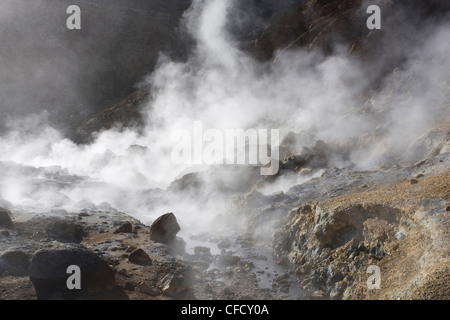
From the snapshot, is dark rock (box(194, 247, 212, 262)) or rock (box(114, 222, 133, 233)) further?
rock (box(114, 222, 133, 233))

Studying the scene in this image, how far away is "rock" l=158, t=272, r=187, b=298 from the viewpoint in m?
7.59

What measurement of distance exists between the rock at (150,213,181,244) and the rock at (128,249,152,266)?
56.8 inches

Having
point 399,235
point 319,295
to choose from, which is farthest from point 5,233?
point 399,235

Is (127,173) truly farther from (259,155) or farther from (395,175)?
(395,175)

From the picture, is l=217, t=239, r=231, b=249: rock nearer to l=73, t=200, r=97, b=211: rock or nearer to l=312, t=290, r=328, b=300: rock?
l=312, t=290, r=328, b=300: rock

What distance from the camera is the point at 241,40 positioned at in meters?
30.0

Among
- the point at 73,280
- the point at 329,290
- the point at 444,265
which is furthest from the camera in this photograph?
the point at 329,290

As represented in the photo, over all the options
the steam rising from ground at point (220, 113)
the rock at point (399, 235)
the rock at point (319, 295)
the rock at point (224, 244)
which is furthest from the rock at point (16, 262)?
the rock at point (399, 235)

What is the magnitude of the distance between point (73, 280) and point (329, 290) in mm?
5096

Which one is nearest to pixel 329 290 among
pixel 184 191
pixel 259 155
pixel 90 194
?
pixel 184 191

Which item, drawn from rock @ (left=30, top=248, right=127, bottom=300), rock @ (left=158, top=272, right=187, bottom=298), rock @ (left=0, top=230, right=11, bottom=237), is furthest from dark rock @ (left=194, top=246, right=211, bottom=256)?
rock @ (left=0, top=230, right=11, bottom=237)

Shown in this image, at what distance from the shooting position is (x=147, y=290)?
763 cm

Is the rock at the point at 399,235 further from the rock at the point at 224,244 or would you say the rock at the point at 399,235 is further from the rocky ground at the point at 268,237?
the rock at the point at 224,244

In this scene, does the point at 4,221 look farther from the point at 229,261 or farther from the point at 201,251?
the point at 229,261
